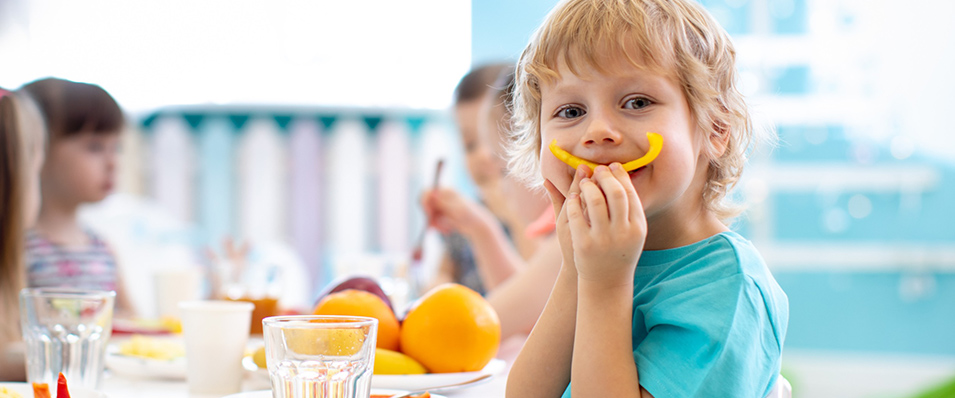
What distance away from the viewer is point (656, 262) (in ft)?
2.31

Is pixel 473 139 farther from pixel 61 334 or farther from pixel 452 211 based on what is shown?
pixel 61 334

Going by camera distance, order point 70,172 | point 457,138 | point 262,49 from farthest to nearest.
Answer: point 457,138
point 262,49
point 70,172

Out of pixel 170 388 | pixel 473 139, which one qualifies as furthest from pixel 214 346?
pixel 473 139

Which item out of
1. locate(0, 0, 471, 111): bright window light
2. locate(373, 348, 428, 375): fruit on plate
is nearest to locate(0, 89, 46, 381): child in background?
locate(373, 348, 428, 375): fruit on plate

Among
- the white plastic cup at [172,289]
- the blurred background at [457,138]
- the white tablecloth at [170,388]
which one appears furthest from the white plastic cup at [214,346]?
the blurred background at [457,138]

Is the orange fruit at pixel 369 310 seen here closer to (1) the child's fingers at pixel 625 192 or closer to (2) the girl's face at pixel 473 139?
(1) the child's fingers at pixel 625 192

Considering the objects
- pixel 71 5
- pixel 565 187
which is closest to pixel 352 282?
pixel 565 187

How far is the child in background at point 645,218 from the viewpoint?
0.59m

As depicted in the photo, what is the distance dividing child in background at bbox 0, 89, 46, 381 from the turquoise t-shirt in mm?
1025

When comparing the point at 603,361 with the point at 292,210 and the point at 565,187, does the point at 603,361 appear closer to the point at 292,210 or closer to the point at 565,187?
the point at 565,187

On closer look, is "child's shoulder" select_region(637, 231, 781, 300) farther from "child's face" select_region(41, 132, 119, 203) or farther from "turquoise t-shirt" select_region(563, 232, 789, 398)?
"child's face" select_region(41, 132, 119, 203)

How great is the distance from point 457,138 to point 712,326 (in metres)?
2.97

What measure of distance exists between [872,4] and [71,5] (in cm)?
367

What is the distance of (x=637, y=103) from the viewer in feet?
2.16
